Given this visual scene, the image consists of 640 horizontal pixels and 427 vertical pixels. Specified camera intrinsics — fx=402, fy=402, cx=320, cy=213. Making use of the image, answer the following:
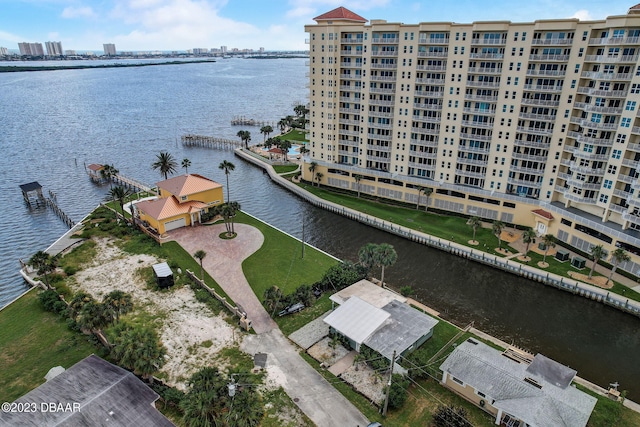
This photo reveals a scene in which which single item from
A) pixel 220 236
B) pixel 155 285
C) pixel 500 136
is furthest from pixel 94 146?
pixel 500 136

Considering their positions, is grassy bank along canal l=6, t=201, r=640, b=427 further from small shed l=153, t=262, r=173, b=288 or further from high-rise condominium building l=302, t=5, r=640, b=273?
high-rise condominium building l=302, t=5, r=640, b=273

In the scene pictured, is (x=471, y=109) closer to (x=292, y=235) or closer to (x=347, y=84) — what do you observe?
(x=347, y=84)

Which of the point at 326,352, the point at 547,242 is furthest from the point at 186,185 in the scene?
the point at 547,242

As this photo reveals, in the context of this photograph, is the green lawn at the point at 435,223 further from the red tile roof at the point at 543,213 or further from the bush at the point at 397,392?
the bush at the point at 397,392

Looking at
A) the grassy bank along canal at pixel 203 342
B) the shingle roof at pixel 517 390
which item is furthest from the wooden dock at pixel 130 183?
the shingle roof at pixel 517 390

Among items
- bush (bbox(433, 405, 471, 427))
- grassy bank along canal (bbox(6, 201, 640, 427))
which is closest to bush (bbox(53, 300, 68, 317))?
grassy bank along canal (bbox(6, 201, 640, 427))

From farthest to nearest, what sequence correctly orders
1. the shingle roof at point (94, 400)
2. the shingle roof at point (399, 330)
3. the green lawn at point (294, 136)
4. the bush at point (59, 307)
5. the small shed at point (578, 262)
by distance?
the green lawn at point (294, 136)
the small shed at point (578, 262)
the bush at point (59, 307)
the shingle roof at point (399, 330)
the shingle roof at point (94, 400)
